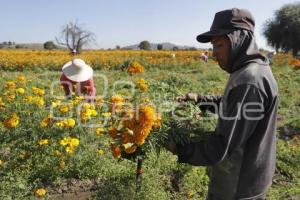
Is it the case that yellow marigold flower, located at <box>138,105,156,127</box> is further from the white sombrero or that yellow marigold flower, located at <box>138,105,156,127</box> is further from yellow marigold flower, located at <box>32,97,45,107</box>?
the white sombrero

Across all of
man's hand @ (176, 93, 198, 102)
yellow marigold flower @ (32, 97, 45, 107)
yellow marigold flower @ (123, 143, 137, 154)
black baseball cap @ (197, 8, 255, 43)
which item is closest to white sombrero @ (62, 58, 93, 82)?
yellow marigold flower @ (32, 97, 45, 107)

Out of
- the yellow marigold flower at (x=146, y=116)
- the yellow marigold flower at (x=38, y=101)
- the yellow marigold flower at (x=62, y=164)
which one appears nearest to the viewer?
the yellow marigold flower at (x=146, y=116)

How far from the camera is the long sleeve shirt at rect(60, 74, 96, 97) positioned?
5874mm

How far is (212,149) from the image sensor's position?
2.08 metres

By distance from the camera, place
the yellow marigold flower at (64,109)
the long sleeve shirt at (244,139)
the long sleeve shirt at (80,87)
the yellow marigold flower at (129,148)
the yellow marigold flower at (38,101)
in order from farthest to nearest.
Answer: the long sleeve shirt at (80,87) → the yellow marigold flower at (38,101) → the yellow marigold flower at (64,109) → the yellow marigold flower at (129,148) → the long sleeve shirt at (244,139)

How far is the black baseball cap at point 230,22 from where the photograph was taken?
80.7 inches

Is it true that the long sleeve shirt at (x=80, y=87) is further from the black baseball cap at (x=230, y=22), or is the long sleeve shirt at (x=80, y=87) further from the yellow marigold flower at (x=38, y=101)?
the black baseball cap at (x=230, y=22)

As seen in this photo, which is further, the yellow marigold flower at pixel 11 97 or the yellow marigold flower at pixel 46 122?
the yellow marigold flower at pixel 11 97

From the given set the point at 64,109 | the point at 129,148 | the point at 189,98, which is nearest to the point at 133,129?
the point at 129,148

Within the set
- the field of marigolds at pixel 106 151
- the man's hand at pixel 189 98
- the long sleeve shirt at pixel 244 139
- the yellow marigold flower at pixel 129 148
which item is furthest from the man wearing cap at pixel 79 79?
the long sleeve shirt at pixel 244 139

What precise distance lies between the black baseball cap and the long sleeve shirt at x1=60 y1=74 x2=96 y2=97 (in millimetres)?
3858

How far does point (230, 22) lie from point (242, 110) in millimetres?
451

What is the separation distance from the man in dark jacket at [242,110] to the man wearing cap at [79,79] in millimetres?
3807

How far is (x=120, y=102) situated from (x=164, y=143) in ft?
1.95
